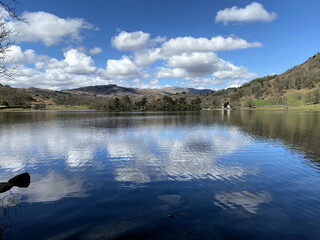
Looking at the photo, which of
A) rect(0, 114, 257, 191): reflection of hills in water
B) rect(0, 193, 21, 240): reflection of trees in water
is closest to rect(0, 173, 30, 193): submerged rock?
rect(0, 114, 257, 191): reflection of hills in water

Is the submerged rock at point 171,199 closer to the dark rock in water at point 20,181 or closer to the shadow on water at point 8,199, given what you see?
the shadow on water at point 8,199

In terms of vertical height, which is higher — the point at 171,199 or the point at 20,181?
the point at 20,181

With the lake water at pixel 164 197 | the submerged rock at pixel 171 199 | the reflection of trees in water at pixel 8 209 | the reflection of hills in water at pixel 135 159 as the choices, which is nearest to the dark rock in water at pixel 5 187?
the lake water at pixel 164 197

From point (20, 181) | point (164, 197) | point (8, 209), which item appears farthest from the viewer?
point (20, 181)

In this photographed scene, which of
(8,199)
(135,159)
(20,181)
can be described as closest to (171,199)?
(8,199)

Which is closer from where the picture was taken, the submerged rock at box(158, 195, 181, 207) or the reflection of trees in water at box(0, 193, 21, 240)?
the reflection of trees in water at box(0, 193, 21, 240)

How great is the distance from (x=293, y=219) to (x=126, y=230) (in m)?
8.62

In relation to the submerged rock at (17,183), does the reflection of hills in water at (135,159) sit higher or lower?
lower

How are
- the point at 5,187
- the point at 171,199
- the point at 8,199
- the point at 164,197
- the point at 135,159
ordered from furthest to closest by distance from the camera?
1. the point at 135,159
2. the point at 5,187
3. the point at 164,197
4. the point at 8,199
5. the point at 171,199

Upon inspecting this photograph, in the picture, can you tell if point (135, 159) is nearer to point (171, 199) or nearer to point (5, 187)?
point (171, 199)

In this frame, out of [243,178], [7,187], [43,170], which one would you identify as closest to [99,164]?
[43,170]

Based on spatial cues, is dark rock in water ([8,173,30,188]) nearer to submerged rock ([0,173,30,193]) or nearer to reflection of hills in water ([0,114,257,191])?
submerged rock ([0,173,30,193])

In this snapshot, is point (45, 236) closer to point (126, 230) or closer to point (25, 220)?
point (25, 220)

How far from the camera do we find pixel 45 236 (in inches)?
378
